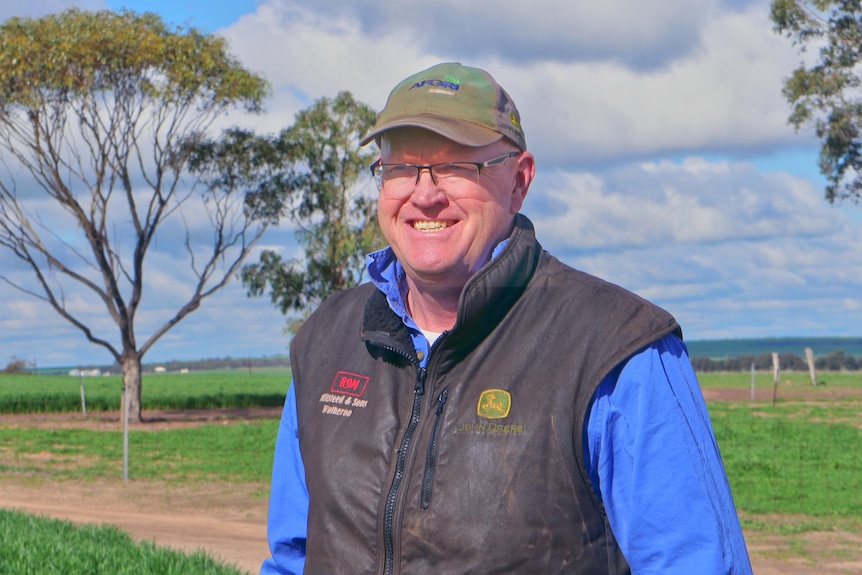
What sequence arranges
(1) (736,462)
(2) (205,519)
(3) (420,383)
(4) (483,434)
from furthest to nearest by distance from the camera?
(1) (736,462)
(2) (205,519)
(3) (420,383)
(4) (483,434)

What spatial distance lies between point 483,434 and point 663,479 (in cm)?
32

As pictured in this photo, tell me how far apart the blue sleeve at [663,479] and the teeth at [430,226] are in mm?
481

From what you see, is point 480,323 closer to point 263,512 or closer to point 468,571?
point 468,571

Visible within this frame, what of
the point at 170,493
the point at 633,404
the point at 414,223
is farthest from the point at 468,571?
the point at 170,493

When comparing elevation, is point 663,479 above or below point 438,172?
below

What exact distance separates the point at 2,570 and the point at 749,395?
3411cm

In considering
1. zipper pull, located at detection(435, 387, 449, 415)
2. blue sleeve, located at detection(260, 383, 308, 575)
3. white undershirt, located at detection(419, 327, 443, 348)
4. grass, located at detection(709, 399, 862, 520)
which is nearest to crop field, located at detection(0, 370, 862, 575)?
grass, located at detection(709, 399, 862, 520)

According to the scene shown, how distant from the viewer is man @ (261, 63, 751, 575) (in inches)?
→ 70.8

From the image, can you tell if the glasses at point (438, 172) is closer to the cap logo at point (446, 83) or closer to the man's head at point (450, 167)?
the man's head at point (450, 167)

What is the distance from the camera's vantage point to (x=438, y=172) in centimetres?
214

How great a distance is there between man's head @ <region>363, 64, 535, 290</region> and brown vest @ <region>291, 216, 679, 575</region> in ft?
0.29

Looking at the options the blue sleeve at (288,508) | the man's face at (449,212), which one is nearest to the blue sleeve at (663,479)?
the man's face at (449,212)

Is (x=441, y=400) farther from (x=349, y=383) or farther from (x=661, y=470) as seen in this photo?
(x=661, y=470)

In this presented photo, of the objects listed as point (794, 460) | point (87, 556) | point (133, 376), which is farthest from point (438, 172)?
point (133, 376)
